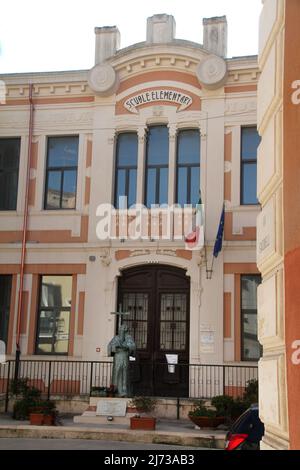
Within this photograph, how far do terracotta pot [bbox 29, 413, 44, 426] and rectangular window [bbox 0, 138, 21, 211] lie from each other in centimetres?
737

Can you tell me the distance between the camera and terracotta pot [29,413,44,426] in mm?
14750

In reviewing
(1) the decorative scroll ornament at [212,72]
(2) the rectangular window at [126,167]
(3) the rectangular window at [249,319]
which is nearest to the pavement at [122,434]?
(3) the rectangular window at [249,319]

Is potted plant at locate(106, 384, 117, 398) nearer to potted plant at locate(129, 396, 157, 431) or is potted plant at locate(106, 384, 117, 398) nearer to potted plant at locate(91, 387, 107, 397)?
potted plant at locate(91, 387, 107, 397)

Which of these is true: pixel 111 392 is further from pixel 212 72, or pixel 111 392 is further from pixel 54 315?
pixel 212 72

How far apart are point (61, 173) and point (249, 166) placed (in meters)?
5.86

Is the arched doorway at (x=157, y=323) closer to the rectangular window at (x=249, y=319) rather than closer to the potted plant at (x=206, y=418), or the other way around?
the rectangular window at (x=249, y=319)

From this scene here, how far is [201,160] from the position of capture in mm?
18891

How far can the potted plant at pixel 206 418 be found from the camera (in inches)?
570

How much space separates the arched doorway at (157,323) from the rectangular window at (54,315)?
172 centimetres

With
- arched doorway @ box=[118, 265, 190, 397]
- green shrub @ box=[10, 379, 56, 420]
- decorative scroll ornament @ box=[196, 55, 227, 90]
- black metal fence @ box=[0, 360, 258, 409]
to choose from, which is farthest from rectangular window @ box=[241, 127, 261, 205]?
green shrub @ box=[10, 379, 56, 420]

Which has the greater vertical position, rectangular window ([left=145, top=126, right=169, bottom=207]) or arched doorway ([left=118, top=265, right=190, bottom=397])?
rectangular window ([left=145, top=126, right=169, bottom=207])

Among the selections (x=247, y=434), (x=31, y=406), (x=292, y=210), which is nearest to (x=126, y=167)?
(x=31, y=406)

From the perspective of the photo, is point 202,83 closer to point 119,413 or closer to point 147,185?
point 147,185
